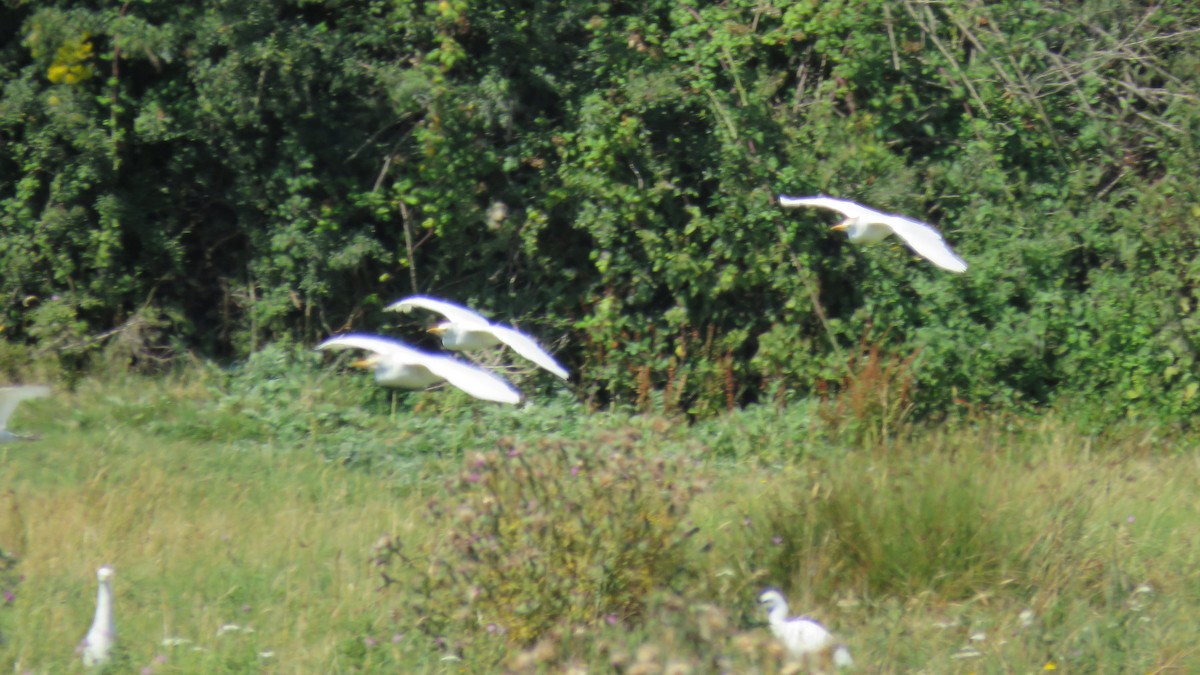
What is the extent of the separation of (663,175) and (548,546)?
4.48 m

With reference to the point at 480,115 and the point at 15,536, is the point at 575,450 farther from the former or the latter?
the point at 480,115

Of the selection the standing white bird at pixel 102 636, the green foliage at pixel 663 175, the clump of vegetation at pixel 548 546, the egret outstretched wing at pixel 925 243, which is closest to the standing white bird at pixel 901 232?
the egret outstretched wing at pixel 925 243

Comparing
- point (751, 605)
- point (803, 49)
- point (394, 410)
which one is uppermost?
point (803, 49)

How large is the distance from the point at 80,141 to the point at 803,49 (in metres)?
4.77

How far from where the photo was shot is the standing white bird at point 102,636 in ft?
14.4

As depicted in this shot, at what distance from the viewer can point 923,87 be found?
29.7 ft

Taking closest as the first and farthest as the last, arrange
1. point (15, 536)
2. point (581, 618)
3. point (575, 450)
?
1. point (581, 618)
2. point (575, 450)
3. point (15, 536)

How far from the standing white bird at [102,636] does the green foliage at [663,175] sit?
14.7 ft

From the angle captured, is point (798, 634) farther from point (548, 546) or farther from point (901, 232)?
point (901, 232)

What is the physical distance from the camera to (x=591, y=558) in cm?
461

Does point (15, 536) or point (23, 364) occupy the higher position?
point (15, 536)

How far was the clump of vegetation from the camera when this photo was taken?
4531 millimetres

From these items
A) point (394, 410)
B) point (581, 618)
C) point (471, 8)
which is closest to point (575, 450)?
point (581, 618)

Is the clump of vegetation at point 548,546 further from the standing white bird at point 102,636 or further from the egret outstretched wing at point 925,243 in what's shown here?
the egret outstretched wing at point 925,243
